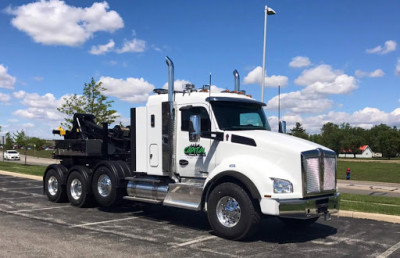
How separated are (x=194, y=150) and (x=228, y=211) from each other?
1589 mm

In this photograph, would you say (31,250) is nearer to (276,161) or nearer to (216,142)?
(216,142)

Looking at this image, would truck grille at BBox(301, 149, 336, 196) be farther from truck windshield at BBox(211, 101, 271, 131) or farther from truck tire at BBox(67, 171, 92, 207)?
truck tire at BBox(67, 171, 92, 207)

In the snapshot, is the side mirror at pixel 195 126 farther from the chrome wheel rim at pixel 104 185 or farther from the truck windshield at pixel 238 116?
the chrome wheel rim at pixel 104 185

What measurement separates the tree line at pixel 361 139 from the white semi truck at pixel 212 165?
124 m

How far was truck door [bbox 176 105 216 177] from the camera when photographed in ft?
26.5

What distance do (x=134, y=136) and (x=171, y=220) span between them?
2.23 meters

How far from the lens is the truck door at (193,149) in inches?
318

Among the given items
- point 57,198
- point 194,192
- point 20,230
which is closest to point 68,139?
point 57,198

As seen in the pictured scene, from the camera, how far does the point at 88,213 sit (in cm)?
1002

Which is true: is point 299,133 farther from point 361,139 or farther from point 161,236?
point 361,139

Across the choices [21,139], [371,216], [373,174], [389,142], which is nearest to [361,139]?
[389,142]

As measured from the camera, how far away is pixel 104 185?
1018 cm

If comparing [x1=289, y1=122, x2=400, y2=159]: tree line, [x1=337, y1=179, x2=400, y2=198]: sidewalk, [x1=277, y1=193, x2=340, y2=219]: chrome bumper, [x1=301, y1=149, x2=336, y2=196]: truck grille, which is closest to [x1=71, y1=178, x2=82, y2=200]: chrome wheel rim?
[x1=277, y1=193, x2=340, y2=219]: chrome bumper

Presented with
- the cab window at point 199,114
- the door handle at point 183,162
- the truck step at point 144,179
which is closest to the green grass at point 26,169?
the truck step at point 144,179
